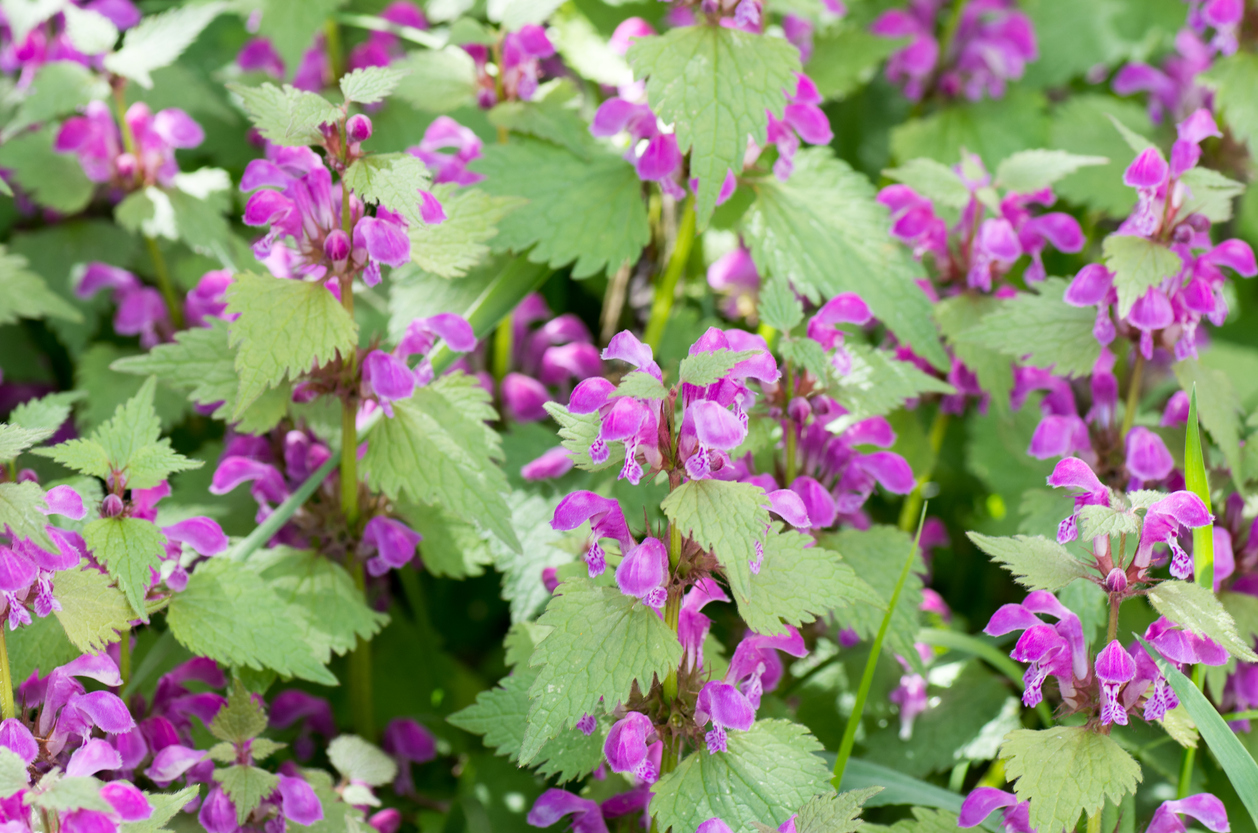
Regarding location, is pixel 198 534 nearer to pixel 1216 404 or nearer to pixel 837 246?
pixel 837 246

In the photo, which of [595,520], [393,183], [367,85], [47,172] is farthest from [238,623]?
[47,172]

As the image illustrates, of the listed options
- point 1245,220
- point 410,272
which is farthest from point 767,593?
point 1245,220

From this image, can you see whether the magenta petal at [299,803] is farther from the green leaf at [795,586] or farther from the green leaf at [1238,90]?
the green leaf at [1238,90]

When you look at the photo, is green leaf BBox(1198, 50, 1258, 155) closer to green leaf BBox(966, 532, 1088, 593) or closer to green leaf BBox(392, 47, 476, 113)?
green leaf BBox(966, 532, 1088, 593)

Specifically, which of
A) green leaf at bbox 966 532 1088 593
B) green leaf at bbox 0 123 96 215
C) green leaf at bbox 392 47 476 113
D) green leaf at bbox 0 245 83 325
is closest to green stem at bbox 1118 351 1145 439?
green leaf at bbox 966 532 1088 593

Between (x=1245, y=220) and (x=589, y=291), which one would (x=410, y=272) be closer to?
(x=589, y=291)
